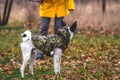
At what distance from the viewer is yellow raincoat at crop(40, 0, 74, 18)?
10.4 m

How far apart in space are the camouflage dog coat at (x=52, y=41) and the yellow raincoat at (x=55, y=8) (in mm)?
1604

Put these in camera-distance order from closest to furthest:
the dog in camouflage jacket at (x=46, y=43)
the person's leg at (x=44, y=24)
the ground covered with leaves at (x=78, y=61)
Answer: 1. the dog in camouflage jacket at (x=46, y=43)
2. the ground covered with leaves at (x=78, y=61)
3. the person's leg at (x=44, y=24)

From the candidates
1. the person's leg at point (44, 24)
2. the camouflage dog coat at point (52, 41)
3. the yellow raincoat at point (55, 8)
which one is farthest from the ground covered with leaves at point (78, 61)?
the yellow raincoat at point (55, 8)

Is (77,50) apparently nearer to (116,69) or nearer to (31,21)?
(116,69)

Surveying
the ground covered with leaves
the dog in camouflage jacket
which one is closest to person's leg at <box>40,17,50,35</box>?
the ground covered with leaves

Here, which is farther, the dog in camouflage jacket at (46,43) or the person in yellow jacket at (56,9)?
the person in yellow jacket at (56,9)

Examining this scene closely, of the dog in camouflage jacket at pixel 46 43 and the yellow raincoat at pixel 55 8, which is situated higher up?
the yellow raincoat at pixel 55 8

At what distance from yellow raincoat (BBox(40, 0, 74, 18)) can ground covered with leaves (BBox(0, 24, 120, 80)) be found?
3.65 ft

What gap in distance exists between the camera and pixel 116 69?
9734 millimetres

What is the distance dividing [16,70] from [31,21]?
37.0ft

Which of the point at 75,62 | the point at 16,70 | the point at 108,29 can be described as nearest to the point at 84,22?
the point at 108,29

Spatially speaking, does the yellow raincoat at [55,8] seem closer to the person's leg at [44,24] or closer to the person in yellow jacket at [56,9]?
the person in yellow jacket at [56,9]

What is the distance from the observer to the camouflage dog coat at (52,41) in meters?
8.69

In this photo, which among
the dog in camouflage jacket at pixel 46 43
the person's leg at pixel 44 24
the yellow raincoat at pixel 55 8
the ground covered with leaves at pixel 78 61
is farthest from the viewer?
the person's leg at pixel 44 24
